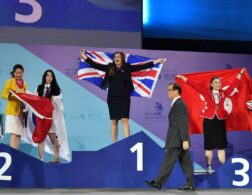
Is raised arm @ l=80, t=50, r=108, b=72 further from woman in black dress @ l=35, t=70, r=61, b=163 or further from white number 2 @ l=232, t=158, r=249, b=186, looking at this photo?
white number 2 @ l=232, t=158, r=249, b=186

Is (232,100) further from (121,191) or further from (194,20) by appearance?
(121,191)

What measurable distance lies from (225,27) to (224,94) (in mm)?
1734

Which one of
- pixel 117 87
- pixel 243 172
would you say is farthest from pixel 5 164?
pixel 243 172

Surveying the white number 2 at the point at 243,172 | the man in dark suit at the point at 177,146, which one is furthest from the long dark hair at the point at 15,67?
the white number 2 at the point at 243,172

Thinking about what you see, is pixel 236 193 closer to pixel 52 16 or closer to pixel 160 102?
pixel 160 102

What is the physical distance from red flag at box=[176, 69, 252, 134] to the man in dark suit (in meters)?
1.75

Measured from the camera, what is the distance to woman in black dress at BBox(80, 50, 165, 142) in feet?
24.5

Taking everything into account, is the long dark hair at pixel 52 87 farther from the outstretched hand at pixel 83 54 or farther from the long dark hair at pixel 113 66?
the long dark hair at pixel 113 66

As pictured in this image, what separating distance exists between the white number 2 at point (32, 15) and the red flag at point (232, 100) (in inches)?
107

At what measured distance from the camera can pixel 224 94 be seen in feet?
24.1

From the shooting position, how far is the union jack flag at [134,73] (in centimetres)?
750

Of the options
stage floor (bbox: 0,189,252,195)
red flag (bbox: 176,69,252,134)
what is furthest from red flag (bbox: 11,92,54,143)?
red flag (bbox: 176,69,252,134)

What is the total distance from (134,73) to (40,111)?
5.54ft

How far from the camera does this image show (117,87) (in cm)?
747
